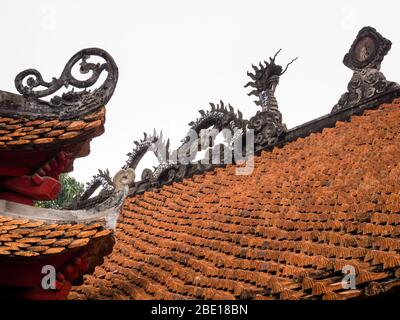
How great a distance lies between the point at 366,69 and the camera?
396 inches

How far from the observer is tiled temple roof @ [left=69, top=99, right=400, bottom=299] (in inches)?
218

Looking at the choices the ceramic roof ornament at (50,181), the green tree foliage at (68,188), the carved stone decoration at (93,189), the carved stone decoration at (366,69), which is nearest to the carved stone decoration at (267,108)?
the carved stone decoration at (366,69)

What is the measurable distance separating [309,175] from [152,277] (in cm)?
251

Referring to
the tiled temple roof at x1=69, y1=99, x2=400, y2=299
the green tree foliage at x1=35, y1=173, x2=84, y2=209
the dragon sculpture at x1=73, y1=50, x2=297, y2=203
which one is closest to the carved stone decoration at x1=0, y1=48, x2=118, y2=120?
the tiled temple roof at x1=69, y1=99, x2=400, y2=299

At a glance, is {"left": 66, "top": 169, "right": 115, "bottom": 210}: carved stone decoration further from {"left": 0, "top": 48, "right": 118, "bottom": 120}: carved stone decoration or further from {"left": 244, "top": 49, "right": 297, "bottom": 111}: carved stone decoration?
{"left": 0, "top": 48, "right": 118, "bottom": 120}: carved stone decoration

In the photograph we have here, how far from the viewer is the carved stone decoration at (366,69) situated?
9.67m

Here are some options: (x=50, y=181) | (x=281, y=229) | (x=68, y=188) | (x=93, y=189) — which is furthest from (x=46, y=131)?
(x=68, y=188)

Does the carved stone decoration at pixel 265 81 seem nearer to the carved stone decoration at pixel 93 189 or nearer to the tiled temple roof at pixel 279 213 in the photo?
the tiled temple roof at pixel 279 213

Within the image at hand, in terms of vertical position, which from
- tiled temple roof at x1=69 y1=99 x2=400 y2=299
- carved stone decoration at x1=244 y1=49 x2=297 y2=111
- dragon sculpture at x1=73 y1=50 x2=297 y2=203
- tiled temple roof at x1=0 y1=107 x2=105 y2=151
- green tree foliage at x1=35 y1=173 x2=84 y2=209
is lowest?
tiled temple roof at x1=69 y1=99 x2=400 y2=299

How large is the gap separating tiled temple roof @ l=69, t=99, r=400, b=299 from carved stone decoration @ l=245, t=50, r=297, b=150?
13.9 inches

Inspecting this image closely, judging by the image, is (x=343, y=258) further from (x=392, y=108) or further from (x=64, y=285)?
(x=392, y=108)

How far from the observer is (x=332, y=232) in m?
6.24

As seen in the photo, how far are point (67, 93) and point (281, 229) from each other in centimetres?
279
